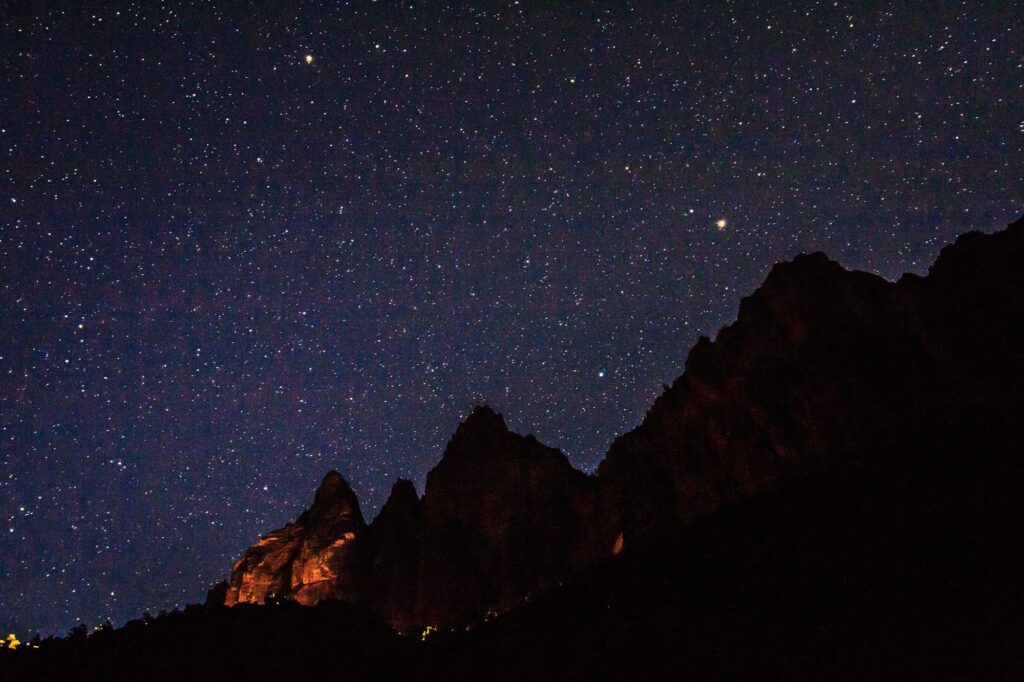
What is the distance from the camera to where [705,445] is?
2360 inches

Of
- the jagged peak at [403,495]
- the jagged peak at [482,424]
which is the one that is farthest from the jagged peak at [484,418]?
the jagged peak at [403,495]

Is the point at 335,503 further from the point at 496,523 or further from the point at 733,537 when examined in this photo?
the point at 733,537

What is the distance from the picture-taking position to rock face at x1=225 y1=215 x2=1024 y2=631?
49062mm

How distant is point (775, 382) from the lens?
55.9 metres

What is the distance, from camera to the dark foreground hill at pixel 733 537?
1947 cm

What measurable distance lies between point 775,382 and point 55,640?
180 feet

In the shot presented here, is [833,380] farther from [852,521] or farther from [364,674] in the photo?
[364,674]

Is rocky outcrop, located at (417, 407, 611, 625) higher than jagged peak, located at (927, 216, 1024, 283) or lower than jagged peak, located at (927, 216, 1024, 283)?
lower

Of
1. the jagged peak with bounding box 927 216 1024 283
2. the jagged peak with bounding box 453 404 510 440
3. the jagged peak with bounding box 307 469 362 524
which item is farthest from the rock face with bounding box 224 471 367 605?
the jagged peak with bounding box 927 216 1024 283

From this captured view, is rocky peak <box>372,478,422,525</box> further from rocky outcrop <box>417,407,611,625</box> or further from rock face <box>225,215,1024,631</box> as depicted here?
rocky outcrop <box>417,407,611,625</box>

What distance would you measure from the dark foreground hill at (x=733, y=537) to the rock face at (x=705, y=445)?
0.71ft

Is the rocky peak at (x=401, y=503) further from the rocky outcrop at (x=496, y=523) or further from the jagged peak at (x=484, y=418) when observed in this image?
the jagged peak at (x=484, y=418)

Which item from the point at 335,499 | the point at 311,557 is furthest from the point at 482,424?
the point at 311,557

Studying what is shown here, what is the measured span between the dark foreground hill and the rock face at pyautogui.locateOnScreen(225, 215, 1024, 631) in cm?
22
